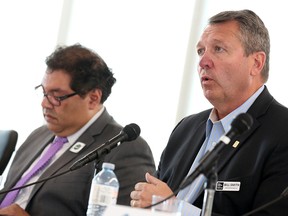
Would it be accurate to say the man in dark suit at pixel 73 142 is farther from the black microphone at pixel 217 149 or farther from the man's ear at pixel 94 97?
the black microphone at pixel 217 149

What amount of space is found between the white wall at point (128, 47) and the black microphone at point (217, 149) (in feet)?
8.73

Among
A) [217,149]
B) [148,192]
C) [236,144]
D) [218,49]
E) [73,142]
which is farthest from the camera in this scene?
[73,142]

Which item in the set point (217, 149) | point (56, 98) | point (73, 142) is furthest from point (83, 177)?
point (217, 149)

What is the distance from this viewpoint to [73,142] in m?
3.53

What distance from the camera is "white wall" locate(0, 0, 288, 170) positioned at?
4852mm

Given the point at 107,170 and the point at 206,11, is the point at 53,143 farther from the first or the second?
the point at 206,11

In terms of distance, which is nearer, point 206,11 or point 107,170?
point 107,170

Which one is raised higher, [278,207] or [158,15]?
[158,15]

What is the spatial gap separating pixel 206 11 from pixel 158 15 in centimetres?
41

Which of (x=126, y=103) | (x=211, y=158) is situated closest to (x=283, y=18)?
(x=126, y=103)

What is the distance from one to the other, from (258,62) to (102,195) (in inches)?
39.5

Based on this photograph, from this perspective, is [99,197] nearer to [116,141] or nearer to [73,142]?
[116,141]

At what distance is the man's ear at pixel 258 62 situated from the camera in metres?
2.83

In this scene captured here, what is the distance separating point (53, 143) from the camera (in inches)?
143
